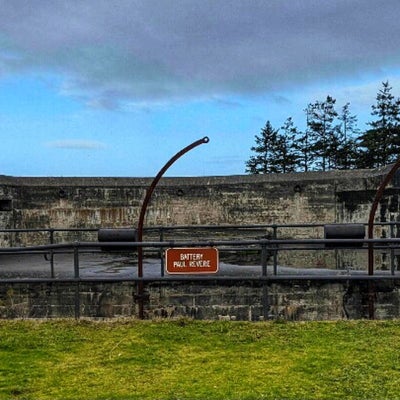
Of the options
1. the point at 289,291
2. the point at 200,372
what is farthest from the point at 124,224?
the point at 200,372

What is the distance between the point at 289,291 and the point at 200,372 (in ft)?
10.5

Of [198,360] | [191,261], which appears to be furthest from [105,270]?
[198,360]

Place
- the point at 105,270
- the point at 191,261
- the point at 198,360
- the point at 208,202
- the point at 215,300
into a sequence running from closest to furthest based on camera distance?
the point at 198,360 < the point at 191,261 < the point at 215,300 < the point at 105,270 < the point at 208,202

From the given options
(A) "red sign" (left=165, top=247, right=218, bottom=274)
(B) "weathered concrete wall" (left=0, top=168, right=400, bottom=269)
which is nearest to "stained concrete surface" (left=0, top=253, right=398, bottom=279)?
(A) "red sign" (left=165, top=247, right=218, bottom=274)

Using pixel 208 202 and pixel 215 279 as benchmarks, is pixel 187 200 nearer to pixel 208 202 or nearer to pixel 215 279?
pixel 208 202

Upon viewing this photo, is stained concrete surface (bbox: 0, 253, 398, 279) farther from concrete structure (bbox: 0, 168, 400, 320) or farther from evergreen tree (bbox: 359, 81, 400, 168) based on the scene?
evergreen tree (bbox: 359, 81, 400, 168)

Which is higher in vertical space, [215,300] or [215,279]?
[215,279]

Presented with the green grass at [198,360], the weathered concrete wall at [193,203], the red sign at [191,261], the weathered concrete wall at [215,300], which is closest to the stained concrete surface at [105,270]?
the weathered concrete wall at [215,300]

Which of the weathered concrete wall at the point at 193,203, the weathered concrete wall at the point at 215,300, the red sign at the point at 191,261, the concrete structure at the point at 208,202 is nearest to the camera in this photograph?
the red sign at the point at 191,261

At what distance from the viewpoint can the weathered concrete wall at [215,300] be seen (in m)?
7.25

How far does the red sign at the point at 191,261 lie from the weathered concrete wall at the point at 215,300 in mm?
646

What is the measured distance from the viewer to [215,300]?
7.22 metres

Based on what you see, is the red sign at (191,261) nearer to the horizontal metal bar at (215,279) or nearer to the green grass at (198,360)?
the horizontal metal bar at (215,279)

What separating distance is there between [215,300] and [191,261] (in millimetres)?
898
